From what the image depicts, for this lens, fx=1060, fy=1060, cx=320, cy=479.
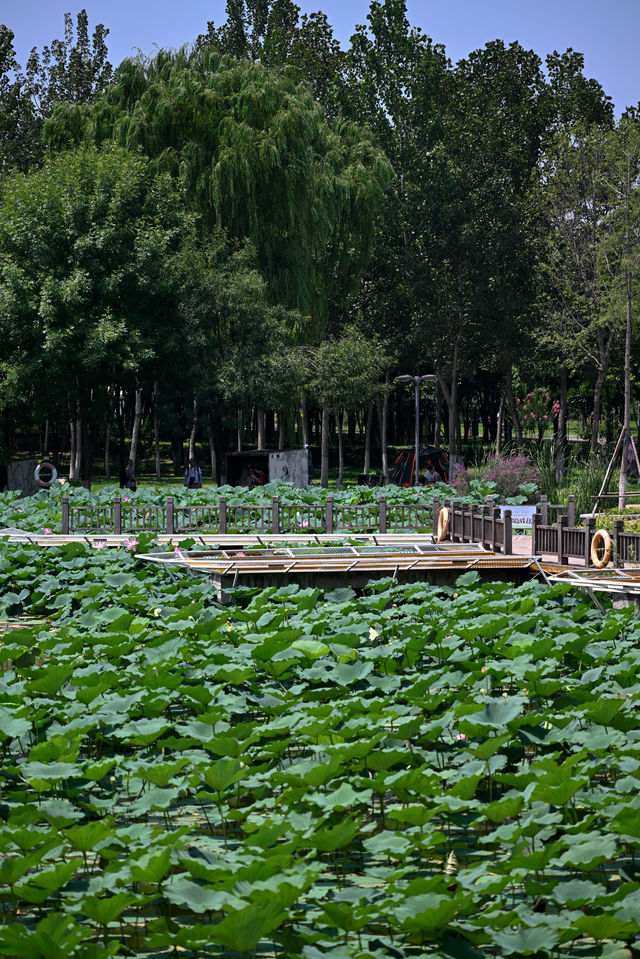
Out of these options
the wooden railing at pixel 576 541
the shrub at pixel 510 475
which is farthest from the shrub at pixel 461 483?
the wooden railing at pixel 576 541

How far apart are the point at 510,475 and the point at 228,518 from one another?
8.11 m

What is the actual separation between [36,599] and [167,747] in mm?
6395

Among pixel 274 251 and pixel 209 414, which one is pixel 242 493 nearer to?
pixel 209 414

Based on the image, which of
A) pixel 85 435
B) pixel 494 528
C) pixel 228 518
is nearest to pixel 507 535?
pixel 494 528

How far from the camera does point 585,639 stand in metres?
8.62

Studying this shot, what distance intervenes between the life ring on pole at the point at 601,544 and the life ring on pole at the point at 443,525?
422 cm

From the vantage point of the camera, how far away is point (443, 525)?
18797mm

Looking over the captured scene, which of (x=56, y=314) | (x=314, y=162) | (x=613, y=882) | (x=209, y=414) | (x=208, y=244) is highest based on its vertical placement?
(x=314, y=162)

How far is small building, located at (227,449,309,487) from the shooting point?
27.8 metres

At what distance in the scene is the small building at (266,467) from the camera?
27844mm

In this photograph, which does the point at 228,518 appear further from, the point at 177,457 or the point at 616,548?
the point at 177,457

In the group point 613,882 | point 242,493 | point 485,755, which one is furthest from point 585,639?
point 242,493

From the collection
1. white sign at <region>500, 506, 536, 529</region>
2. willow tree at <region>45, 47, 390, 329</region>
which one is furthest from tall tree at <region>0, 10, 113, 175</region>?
white sign at <region>500, 506, 536, 529</region>

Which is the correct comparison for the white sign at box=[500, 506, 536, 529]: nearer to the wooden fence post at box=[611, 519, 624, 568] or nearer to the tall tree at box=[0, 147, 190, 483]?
the wooden fence post at box=[611, 519, 624, 568]
